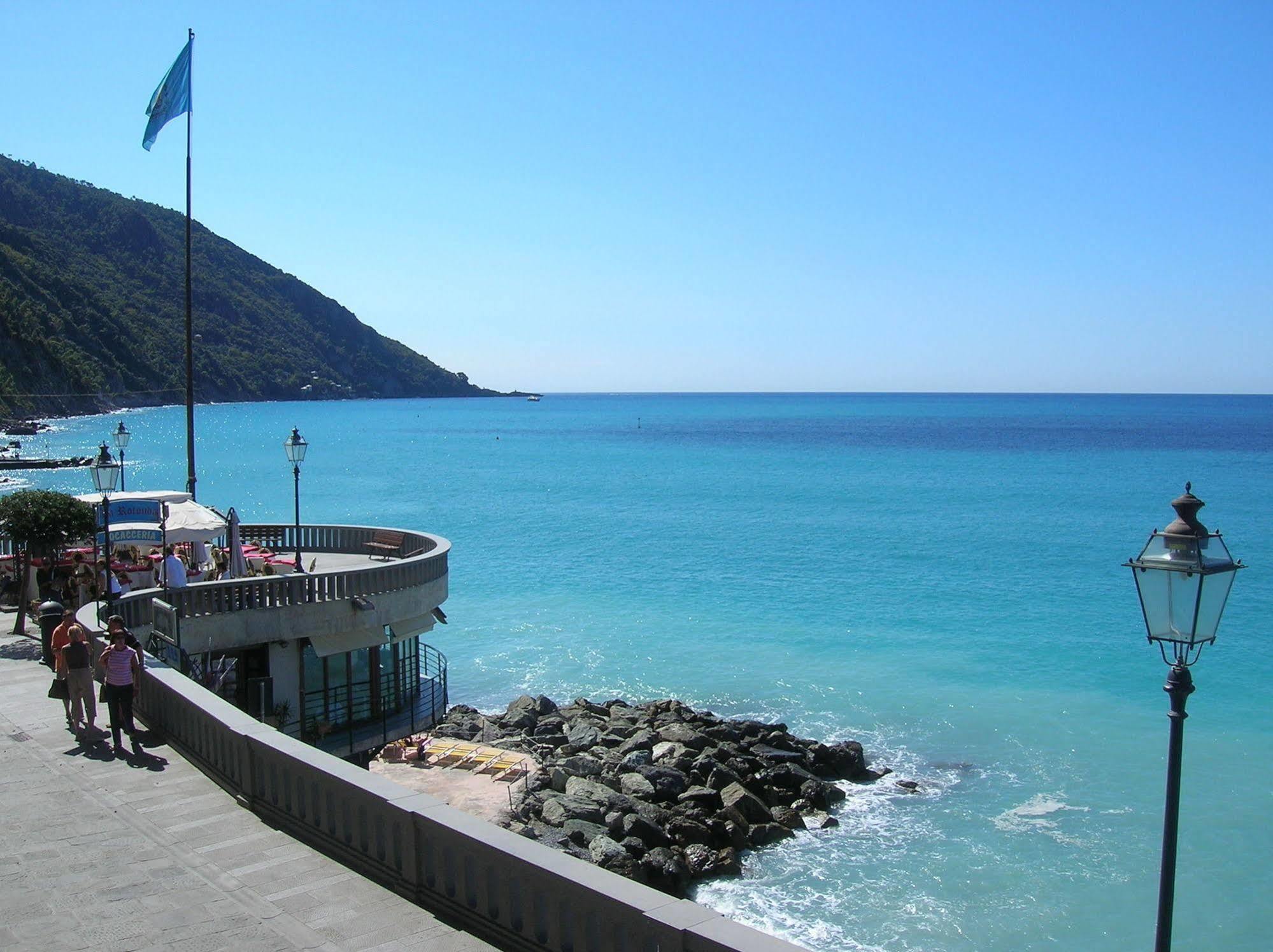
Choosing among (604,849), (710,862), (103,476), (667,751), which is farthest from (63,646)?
(667,751)

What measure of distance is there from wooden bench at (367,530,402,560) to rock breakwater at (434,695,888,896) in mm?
4584

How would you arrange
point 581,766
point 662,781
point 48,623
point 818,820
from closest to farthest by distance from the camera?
point 48,623 < point 662,781 < point 818,820 < point 581,766

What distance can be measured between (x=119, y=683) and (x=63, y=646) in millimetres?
2047

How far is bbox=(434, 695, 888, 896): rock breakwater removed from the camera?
63.9ft

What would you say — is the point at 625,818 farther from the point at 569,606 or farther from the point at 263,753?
the point at 569,606

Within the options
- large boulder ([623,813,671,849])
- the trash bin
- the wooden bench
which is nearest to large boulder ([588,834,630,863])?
large boulder ([623,813,671,849])

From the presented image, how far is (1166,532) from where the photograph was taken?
6.78 metres

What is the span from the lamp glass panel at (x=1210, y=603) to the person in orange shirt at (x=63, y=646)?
1200 centimetres

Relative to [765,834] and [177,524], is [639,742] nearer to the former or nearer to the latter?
[765,834]

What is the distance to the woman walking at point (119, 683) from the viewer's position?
11680 mm

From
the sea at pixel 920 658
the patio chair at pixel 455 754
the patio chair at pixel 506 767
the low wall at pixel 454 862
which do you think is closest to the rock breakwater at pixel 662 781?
the patio chair at pixel 506 767

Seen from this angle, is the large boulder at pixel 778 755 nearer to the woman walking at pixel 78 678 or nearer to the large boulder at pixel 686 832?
the large boulder at pixel 686 832

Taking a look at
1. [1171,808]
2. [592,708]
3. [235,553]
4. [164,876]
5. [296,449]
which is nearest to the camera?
[1171,808]

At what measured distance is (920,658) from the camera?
37.3 meters
